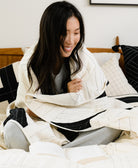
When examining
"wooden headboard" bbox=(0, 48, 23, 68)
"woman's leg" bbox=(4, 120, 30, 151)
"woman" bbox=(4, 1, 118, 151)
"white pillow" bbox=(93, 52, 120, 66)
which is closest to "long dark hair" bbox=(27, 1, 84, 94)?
"woman" bbox=(4, 1, 118, 151)

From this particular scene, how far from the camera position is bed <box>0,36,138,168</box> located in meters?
0.78

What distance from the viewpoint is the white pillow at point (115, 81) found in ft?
5.56

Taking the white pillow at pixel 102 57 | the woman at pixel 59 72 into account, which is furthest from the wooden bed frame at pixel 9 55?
the woman at pixel 59 72

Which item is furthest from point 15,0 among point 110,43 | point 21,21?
point 110,43

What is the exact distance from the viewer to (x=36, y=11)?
2.04 meters

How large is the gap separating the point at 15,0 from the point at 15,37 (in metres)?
0.28

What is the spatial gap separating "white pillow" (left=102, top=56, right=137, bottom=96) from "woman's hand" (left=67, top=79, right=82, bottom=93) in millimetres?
362

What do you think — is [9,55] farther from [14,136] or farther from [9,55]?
[14,136]

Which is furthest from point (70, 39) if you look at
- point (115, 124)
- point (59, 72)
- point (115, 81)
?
Result: point (115, 81)

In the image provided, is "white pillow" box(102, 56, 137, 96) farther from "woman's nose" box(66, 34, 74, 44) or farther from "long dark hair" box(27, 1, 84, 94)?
"woman's nose" box(66, 34, 74, 44)

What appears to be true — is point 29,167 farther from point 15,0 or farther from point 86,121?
point 15,0

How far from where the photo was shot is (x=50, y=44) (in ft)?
4.28

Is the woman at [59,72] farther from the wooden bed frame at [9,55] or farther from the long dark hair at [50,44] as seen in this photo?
the wooden bed frame at [9,55]

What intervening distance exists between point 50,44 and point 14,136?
486 millimetres
